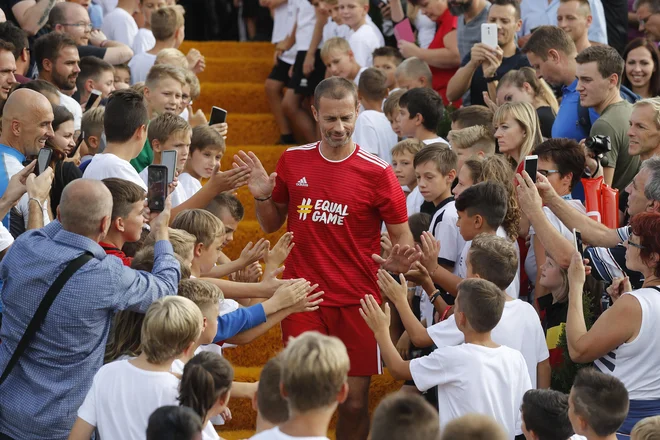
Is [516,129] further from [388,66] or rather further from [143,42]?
[143,42]

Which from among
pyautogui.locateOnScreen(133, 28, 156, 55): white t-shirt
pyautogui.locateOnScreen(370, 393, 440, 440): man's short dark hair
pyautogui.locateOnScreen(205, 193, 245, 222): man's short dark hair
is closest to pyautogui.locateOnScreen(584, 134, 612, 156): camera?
pyautogui.locateOnScreen(205, 193, 245, 222): man's short dark hair

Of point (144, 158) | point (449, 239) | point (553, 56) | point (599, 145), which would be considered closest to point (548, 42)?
point (553, 56)

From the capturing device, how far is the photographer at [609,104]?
668 cm

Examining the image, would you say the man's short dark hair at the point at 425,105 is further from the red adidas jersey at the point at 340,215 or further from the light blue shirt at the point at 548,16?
the light blue shirt at the point at 548,16

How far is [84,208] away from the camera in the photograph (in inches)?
166

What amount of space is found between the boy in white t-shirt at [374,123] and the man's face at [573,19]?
5.66 ft

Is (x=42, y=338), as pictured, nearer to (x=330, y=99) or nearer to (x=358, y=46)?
(x=330, y=99)

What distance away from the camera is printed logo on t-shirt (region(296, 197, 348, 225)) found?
5504 mm

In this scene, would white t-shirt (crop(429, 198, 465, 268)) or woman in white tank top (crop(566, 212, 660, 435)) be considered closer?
woman in white tank top (crop(566, 212, 660, 435))

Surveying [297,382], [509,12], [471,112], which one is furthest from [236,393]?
[509,12]

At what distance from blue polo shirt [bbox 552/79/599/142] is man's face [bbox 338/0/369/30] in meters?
3.21

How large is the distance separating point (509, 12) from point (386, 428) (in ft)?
20.8

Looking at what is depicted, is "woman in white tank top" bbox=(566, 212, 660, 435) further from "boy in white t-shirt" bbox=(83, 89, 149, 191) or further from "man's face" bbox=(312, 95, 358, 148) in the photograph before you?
"boy in white t-shirt" bbox=(83, 89, 149, 191)

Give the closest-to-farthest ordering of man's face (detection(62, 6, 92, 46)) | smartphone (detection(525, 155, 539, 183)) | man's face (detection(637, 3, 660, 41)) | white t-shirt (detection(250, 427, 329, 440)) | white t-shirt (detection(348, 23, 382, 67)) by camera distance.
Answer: white t-shirt (detection(250, 427, 329, 440)) < smartphone (detection(525, 155, 539, 183)) < man's face (detection(62, 6, 92, 46)) < man's face (detection(637, 3, 660, 41)) < white t-shirt (detection(348, 23, 382, 67))
